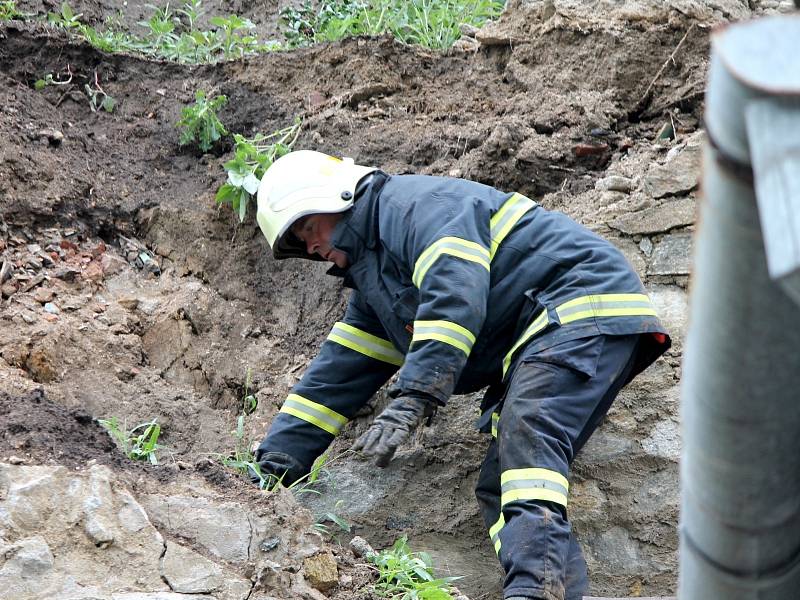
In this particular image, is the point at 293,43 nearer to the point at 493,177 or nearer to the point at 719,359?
the point at 493,177

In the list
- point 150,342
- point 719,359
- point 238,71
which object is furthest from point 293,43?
point 719,359

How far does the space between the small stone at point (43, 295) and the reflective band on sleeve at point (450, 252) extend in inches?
81.5

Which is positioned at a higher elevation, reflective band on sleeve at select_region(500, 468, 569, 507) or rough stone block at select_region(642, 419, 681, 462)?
reflective band on sleeve at select_region(500, 468, 569, 507)

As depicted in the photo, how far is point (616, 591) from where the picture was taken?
169 inches

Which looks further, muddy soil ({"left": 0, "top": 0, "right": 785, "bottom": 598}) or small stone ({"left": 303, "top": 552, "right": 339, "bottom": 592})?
muddy soil ({"left": 0, "top": 0, "right": 785, "bottom": 598})

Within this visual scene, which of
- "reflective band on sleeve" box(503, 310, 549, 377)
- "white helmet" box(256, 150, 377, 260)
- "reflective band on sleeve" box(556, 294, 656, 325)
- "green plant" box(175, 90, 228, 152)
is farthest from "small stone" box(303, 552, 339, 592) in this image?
"green plant" box(175, 90, 228, 152)

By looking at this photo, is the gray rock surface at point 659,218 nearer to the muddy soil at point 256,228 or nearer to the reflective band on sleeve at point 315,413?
the muddy soil at point 256,228

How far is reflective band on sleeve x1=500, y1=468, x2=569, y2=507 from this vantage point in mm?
3604

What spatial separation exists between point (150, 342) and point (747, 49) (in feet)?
14.4

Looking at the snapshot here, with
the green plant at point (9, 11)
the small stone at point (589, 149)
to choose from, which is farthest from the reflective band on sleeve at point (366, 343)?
the green plant at point (9, 11)

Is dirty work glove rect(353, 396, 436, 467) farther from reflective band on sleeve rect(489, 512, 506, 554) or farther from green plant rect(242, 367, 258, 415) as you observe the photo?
green plant rect(242, 367, 258, 415)

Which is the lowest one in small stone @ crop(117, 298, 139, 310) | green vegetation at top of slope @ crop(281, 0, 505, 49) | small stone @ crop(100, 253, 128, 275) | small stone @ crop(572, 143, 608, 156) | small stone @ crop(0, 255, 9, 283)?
small stone @ crop(117, 298, 139, 310)

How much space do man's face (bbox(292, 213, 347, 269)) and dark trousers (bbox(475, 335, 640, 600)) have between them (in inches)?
36.7

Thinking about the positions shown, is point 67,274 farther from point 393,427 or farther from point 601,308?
point 601,308
